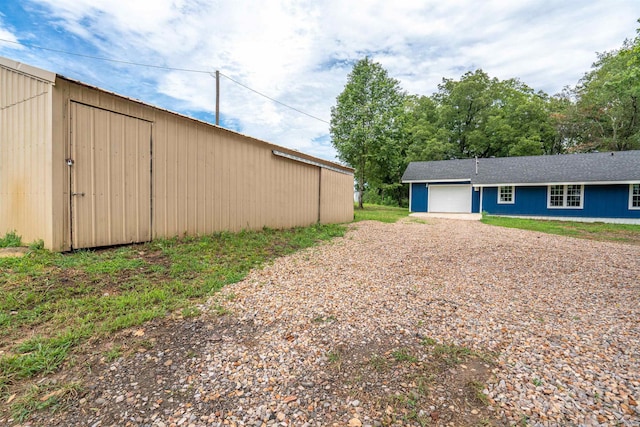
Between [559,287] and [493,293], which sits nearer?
[493,293]

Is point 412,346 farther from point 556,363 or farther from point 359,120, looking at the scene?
point 359,120

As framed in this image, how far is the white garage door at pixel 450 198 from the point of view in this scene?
1864 centimetres

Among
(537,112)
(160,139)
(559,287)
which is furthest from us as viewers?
(537,112)

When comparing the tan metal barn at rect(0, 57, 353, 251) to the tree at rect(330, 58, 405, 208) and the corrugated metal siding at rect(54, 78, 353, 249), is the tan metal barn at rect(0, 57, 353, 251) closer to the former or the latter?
the corrugated metal siding at rect(54, 78, 353, 249)

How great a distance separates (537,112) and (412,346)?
99.4 feet

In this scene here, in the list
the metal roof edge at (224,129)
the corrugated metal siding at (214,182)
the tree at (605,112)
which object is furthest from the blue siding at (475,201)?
the corrugated metal siding at (214,182)

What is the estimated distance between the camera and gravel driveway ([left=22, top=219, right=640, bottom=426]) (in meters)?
1.70

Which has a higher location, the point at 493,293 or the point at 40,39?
the point at 40,39

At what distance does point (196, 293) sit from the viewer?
346cm

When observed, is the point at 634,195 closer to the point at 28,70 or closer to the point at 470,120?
the point at 470,120

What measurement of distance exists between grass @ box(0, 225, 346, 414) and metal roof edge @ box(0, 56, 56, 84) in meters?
2.59

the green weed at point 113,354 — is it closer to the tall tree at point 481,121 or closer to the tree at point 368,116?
the tree at point 368,116

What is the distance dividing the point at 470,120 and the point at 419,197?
533 inches

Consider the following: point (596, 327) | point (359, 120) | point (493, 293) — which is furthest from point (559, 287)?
point (359, 120)
